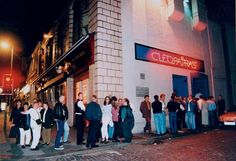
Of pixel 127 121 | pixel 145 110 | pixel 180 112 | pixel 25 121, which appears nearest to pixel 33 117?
pixel 25 121

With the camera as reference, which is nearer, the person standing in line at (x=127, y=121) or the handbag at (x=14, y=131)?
the handbag at (x=14, y=131)

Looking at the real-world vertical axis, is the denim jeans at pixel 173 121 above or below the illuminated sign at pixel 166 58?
below

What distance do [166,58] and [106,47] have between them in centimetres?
497

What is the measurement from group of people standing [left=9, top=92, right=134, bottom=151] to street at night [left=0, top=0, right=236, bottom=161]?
39mm

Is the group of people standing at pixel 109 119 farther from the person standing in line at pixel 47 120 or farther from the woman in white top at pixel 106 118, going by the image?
the person standing in line at pixel 47 120

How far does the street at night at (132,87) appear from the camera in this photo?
8.49 meters

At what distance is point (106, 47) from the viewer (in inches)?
466

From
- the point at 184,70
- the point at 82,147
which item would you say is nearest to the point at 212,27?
the point at 184,70

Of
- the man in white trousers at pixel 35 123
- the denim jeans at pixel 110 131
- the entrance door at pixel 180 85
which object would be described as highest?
the entrance door at pixel 180 85

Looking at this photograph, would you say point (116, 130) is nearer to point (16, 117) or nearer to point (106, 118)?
point (106, 118)

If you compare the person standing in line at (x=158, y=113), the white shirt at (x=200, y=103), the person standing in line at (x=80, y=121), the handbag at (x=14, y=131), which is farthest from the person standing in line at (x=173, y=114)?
the handbag at (x=14, y=131)

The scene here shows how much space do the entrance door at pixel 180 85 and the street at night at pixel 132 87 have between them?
7 centimetres

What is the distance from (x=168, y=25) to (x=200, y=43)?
4247 millimetres

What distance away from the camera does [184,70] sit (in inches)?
643
